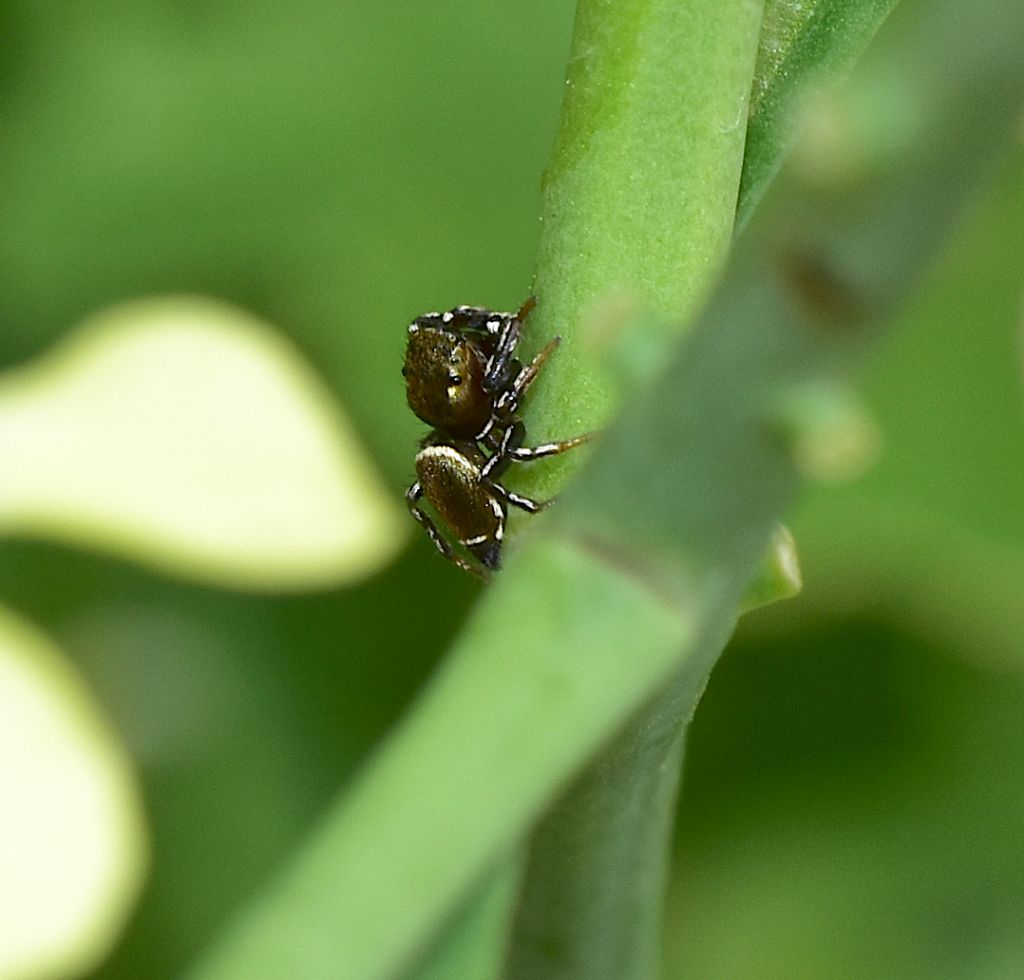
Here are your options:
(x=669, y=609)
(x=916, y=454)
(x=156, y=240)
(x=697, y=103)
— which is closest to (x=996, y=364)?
(x=916, y=454)

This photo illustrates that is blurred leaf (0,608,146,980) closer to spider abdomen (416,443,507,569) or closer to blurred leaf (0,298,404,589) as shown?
blurred leaf (0,298,404,589)

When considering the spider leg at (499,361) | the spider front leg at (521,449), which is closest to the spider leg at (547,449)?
the spider front leg at (521,449)

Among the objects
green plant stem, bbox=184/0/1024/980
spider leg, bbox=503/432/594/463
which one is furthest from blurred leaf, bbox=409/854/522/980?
spider leg, bbox=503/432/594/463

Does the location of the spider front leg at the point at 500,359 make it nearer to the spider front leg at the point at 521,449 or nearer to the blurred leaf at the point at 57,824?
the spider front leg at the point at 521,449

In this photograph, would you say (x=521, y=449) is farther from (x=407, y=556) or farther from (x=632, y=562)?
(x=407, y=556)

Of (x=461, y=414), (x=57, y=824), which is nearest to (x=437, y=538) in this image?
(x=461, y=414)

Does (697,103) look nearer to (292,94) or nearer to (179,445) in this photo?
(179,445)
